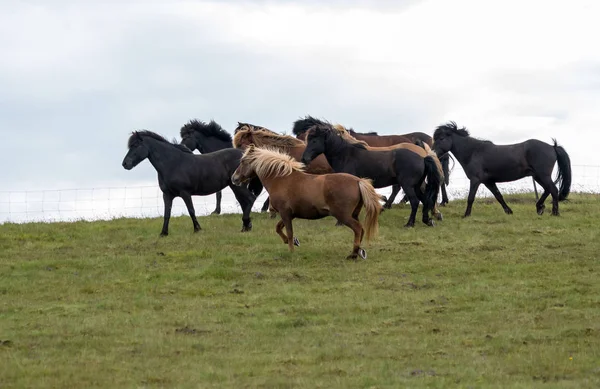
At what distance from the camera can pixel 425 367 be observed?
8609 millimetres

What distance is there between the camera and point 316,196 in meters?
14.7

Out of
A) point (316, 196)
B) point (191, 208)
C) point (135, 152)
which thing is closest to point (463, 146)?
point (191, 208)

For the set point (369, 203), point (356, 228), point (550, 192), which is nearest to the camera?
point (369, 203)

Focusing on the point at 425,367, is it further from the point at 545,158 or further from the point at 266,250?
the point at 545,158

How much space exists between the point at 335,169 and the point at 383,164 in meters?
0.95

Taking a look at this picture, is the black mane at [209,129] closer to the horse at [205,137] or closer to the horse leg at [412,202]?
the horse at [205,137]

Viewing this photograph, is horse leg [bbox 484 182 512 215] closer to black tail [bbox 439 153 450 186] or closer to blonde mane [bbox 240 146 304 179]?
black tail [bbox 439 153 450 186]

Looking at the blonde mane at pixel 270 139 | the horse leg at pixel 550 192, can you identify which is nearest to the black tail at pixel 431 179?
the horse leg at pixel 550 192

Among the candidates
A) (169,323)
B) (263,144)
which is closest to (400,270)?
(169,323)

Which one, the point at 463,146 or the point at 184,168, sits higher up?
the point at 463,146

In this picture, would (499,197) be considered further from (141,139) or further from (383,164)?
(141,139)

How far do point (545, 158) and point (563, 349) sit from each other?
36.8 ft

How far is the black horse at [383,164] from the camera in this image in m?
18.1

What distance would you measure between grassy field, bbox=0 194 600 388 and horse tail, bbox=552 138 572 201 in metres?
1.66
